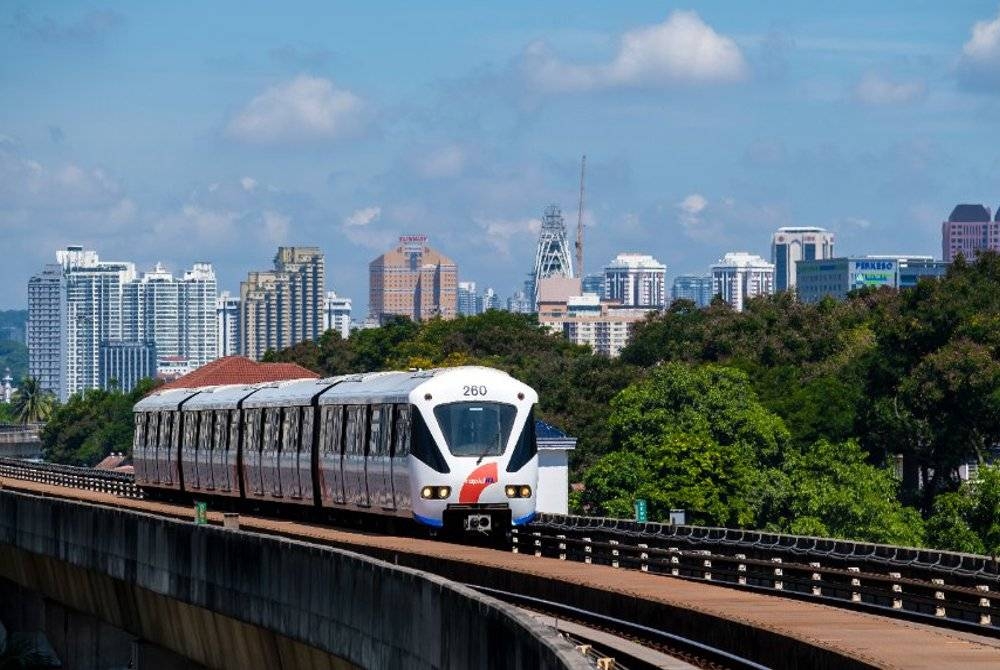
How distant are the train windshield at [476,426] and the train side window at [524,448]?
0.25 metres

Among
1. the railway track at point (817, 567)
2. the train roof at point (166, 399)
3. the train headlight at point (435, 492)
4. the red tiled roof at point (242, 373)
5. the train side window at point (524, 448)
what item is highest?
the red tiled roof at point (242, 373)

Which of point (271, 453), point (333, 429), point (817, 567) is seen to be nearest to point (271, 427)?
point (271, 453)

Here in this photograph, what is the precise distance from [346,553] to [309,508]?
21.9 meters

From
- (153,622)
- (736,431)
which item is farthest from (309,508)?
(736,431)

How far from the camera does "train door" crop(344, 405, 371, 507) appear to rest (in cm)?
4259

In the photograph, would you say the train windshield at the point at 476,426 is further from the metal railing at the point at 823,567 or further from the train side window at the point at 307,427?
the train side window at the point at 307,427

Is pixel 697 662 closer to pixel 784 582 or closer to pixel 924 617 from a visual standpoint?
pixel 924 617

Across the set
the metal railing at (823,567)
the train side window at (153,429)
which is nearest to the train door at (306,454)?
the metal railing at (823,567)

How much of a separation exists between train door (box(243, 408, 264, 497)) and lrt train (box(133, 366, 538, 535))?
2 cm

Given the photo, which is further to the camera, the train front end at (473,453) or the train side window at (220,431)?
the train side window at (220,431)

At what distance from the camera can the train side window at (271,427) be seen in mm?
49125

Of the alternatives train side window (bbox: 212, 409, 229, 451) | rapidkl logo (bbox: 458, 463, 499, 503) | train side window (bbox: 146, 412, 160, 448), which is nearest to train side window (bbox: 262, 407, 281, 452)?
train side window (bbox: 212, 409, 229, 451)

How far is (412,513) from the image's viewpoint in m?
39.9

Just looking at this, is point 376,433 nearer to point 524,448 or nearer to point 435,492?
point 435,492
